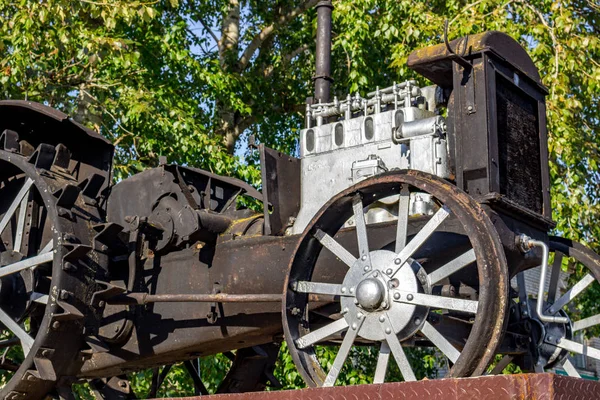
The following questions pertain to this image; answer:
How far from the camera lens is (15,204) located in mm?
6535

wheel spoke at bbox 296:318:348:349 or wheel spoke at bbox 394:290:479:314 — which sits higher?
wheel spoke at bbox 394:290:479:314

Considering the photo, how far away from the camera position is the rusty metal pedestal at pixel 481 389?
148 inches

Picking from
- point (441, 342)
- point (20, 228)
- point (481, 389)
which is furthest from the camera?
point (20, 228)

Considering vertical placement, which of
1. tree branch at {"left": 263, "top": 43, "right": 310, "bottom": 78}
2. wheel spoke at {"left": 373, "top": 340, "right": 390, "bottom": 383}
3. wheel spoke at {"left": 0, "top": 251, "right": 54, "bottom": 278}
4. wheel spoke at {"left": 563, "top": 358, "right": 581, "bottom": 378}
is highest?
tree branch at {"left": 263, "top": 43, "right": 310, "bottom": 78}

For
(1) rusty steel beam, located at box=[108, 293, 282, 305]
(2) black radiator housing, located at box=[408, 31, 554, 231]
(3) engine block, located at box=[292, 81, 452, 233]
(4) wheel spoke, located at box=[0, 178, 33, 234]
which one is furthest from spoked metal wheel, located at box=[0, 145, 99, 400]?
(2) black radiator housing, located at box=[408, 31, 554, 231]

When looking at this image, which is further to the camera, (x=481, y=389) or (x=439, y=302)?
(x=439, y=302)

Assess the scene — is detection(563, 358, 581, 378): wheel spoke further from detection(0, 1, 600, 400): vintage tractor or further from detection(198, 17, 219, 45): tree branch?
detection(198, 17, 219, 45): tree branch

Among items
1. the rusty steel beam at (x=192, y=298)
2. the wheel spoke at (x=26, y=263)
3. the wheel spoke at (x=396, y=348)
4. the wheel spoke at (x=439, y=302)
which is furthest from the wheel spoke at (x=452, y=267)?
the wheel spoke at (x=26, y=263)

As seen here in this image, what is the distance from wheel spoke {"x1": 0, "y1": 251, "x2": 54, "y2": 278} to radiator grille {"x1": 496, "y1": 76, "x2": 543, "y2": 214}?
260 centimetres

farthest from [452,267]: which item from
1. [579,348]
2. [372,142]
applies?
[579,348]

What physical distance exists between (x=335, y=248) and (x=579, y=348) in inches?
66.6

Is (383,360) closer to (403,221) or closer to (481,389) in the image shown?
(403,221)

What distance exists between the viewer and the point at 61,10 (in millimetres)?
10508

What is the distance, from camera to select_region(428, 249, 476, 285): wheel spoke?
4941 mm
